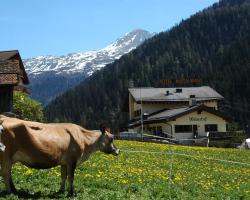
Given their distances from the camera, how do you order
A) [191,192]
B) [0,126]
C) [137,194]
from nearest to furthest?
1. [0,126]
2. [137,194]
3. [191,192]

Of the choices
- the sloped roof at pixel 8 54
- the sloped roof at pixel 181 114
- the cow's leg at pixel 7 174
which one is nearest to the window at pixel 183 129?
the sloped roof at pixel 181 114

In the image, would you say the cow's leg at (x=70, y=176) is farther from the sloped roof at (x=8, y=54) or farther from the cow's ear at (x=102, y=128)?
the sloped roof at (x=8, y=54)

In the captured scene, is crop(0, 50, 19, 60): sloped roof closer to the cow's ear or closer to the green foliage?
the green foliage

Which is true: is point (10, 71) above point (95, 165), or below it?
above

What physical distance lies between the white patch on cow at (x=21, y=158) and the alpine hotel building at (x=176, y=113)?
7173 centimetres

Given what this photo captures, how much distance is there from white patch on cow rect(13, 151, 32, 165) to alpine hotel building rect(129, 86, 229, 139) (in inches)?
2824

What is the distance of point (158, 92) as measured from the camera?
10306 cm

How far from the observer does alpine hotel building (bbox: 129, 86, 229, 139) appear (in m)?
86.4

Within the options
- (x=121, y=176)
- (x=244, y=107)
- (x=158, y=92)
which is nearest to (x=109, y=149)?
(x=121, y=176)

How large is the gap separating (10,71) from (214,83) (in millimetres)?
162832

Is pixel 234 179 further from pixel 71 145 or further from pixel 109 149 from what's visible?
pixel 71 145

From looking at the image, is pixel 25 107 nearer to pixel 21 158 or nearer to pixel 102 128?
pixel 102 128

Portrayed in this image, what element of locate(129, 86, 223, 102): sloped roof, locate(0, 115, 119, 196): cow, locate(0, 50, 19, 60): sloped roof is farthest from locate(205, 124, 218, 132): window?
locate(0, 115, 119, 196): cow

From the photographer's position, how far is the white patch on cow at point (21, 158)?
41.9 ft
